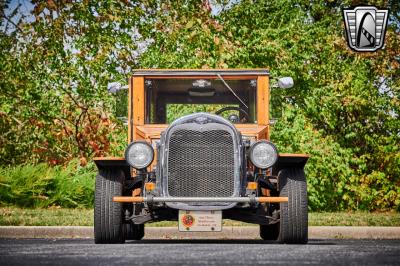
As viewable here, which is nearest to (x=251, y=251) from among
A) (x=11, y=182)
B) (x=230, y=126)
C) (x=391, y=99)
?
(x=230, y=126)

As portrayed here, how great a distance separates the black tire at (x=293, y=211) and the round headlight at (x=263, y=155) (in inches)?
15.4

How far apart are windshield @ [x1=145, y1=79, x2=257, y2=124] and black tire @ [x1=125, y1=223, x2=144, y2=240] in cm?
140

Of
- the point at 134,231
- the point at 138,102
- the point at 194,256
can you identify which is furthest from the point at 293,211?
the point at 134,231

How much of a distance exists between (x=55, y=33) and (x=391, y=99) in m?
7.60

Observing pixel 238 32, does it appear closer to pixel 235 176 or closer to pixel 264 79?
pixel 264 79

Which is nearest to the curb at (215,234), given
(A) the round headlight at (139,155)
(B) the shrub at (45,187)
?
(A) the round headlight at (139,155)

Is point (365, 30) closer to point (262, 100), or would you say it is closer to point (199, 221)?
point (262, 100)

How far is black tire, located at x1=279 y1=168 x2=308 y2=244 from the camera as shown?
365 inches

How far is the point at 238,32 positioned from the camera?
1856cm

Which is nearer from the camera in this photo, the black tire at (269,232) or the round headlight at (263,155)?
the round headlight at (263,155)

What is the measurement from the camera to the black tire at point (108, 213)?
9.29 metres

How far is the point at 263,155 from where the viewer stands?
29.9 feet

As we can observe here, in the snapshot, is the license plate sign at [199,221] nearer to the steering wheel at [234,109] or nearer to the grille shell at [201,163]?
the grille shell at [201,163]

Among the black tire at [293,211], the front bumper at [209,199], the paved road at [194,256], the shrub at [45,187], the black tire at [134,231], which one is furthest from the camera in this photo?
the shrub at [45,187]
